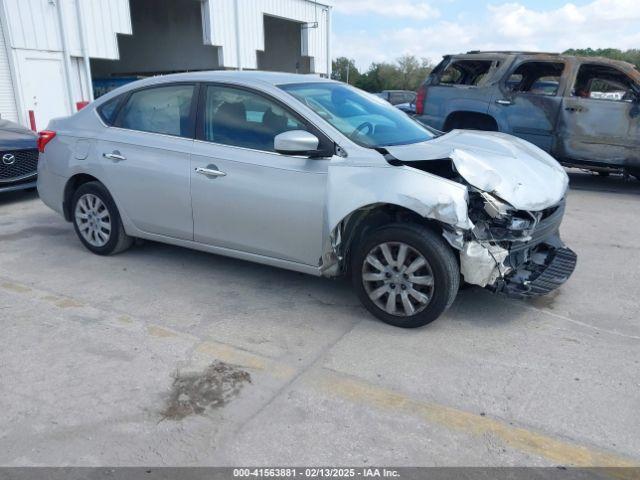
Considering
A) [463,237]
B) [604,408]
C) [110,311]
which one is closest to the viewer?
[604,408]

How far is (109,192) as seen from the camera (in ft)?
16.8

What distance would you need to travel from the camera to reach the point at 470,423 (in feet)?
9.45

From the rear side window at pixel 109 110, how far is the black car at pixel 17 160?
3162 mm

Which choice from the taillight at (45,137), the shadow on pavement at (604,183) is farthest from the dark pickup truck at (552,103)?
the taillight at (45,137)

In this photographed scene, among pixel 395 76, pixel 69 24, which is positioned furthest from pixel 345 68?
pixel 69 24

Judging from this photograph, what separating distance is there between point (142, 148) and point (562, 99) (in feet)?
21.0

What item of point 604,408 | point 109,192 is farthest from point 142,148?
point 604,408

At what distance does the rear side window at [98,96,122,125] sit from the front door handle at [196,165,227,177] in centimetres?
133

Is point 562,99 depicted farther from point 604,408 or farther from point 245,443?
point 245,443

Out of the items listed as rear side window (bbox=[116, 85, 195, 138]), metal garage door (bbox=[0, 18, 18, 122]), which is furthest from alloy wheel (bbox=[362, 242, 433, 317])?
metal garage door (bbox=[0, 18, 18, 122])

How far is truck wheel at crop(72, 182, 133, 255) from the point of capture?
520 cm

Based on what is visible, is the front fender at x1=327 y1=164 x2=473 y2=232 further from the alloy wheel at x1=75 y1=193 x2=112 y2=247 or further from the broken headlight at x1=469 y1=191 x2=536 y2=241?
the alloy wheel at x1=75 y1=193 x2=112 y2=247

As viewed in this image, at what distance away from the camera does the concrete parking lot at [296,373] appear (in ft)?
8.86

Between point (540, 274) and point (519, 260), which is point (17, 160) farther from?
point (540, 274)
